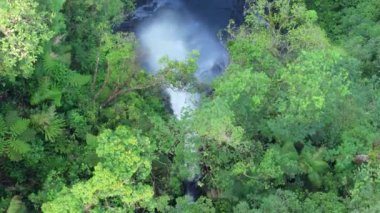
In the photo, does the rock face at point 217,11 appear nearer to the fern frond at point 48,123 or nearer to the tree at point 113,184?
the fern frond at point 48,123

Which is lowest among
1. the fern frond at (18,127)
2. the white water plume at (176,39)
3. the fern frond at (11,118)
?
the fern frond at (18,127)

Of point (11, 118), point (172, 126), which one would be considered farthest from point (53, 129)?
point (172, 126)

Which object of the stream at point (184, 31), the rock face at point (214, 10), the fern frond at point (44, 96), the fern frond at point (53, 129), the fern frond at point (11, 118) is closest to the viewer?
the fern frond at point (11, 118)

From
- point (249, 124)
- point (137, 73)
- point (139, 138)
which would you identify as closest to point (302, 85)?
point (249, 124)

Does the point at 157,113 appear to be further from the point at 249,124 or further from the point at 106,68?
the point at 249,124

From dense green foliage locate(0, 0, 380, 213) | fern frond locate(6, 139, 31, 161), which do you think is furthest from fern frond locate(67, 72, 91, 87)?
fern frond locate(6, 139, 31, 161)

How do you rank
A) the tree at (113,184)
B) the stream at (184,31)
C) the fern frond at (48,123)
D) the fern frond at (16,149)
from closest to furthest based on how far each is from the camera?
1. the tree at (113,184)
2. the fern frond at (16,149)
3. the fern frond at (48,123)
4. the stream at (184,31)

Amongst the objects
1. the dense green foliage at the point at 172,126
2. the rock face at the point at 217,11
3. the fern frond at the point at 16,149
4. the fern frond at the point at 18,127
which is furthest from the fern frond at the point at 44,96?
the rock face at the point at 217,11

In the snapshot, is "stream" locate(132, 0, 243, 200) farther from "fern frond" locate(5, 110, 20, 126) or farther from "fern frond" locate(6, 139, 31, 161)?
"fern frond" locate(6, 139, 31, 161)
